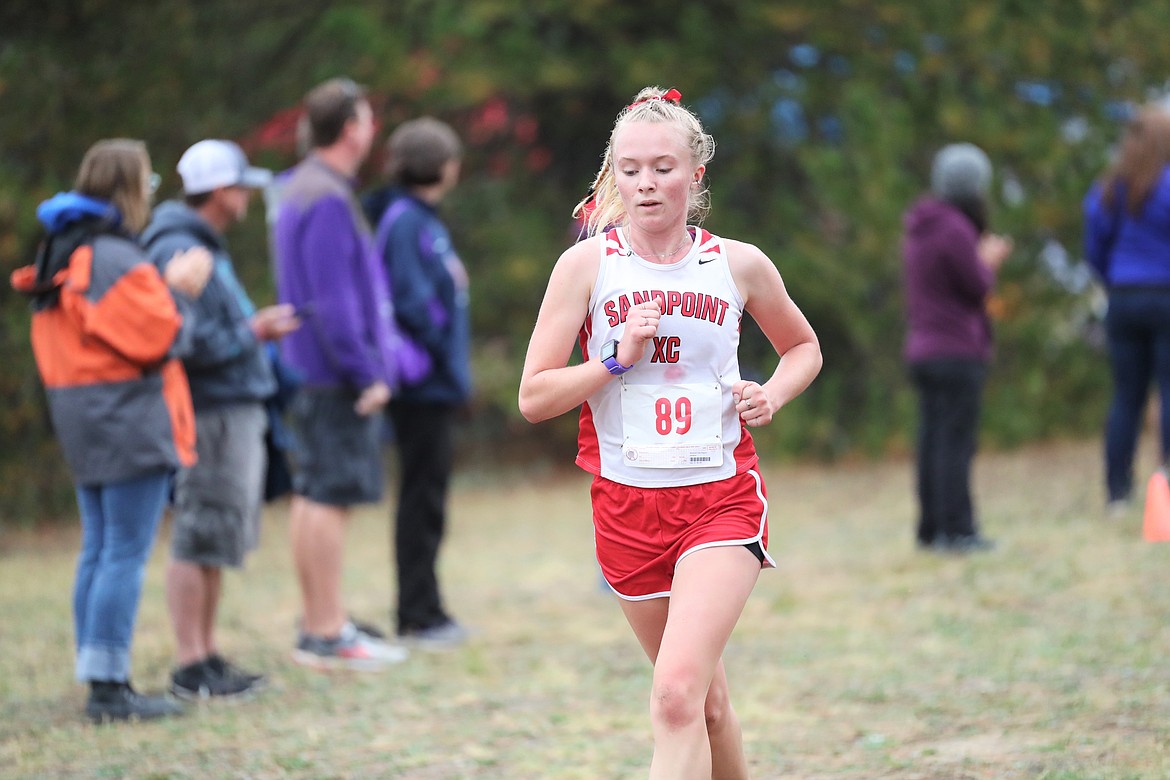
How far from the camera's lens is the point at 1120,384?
8.17 metres

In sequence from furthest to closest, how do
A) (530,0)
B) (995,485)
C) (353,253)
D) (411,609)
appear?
(530,0) → (995,485) → (411,609) → (353,253)

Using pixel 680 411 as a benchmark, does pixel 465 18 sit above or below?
above

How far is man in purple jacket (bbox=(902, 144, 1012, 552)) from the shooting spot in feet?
24.4

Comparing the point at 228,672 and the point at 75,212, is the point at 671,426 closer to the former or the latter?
the point at 75,212

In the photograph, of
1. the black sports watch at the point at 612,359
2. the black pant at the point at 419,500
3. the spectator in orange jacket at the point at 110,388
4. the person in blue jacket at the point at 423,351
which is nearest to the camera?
the black sports watch at the point at 612,359

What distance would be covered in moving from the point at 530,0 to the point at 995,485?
5313mm

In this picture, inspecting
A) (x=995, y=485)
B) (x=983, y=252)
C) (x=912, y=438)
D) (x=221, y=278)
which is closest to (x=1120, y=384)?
(x=983, y=252)

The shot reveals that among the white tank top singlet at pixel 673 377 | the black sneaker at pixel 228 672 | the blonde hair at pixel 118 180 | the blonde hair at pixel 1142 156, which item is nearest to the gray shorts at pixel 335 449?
the black sneaker at pixel 228 672

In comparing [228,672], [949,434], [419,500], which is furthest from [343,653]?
[949,434]

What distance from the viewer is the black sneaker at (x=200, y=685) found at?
5.39 meters

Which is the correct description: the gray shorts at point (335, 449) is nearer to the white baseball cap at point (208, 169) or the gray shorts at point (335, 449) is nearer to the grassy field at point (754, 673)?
the grassy field at point (754, 673)

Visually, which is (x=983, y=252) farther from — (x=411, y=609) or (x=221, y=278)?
(x=221, y=278)

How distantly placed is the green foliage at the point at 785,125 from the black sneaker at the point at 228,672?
17.0 feet

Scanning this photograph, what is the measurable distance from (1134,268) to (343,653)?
4906 mm
